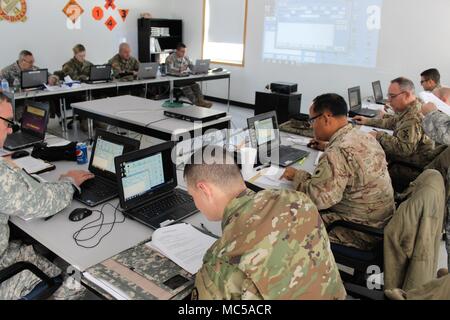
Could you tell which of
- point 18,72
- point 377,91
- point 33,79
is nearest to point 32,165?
point 33,79

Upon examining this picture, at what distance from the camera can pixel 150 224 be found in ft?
5.76

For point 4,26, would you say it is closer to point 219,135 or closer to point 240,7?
point 240,7

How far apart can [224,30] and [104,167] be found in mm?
6310

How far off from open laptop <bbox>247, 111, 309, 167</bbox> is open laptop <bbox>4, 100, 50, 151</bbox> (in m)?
1.59

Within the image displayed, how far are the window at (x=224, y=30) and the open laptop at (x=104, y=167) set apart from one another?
599cm

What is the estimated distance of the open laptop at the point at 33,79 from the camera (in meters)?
4.80

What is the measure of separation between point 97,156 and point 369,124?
283 centimetres

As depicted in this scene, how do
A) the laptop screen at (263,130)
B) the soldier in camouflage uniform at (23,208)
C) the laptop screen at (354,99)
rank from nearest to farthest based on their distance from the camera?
the soldier in camouflage uniform at (23,208) < the laptop screen at (263,130) < the laptop screen at (354,99)

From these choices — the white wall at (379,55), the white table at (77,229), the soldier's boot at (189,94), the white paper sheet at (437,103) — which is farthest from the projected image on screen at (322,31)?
the white table at (77,229)

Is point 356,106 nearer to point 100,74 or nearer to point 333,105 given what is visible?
point 333,105

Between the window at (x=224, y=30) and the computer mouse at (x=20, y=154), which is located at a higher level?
the window at (x=224, y=30)

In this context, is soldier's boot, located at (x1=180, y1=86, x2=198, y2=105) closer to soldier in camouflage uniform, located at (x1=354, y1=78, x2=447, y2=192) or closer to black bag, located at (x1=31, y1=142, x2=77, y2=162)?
soldier in camouflage uniform, located at (x1=354, y1=78, x2=447, y2=192)

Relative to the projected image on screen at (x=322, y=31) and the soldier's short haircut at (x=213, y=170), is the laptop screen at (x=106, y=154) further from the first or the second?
the projected image on screen at (x=322, y=31)
